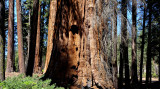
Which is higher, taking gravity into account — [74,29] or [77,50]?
[74,29]

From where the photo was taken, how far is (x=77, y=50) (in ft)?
20.5

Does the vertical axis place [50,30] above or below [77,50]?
above

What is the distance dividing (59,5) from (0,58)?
9.77 ft

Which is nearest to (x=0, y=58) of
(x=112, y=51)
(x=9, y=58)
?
(x=112, y=51)

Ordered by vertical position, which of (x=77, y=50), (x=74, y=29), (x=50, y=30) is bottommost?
(x=77, y=50)

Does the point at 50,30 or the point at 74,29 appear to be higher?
the point at 50,30

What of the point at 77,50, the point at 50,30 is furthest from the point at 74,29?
the point at 50,30

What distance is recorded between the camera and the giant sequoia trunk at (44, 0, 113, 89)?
607cm

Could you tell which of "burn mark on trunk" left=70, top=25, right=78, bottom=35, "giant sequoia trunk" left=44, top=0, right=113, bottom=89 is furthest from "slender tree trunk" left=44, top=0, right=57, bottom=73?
"burn mark on trunk" left=70, top=25, right=78, bottom=35

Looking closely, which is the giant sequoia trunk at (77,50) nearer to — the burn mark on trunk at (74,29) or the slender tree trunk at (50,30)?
the burn mark on trunk at (74,29)

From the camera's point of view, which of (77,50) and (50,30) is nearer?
(77,50)

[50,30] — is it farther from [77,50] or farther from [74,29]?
[77,50]

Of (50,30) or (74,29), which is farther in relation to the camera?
(50,30)

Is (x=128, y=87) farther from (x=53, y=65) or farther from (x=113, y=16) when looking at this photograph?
(x=53, y=65)
